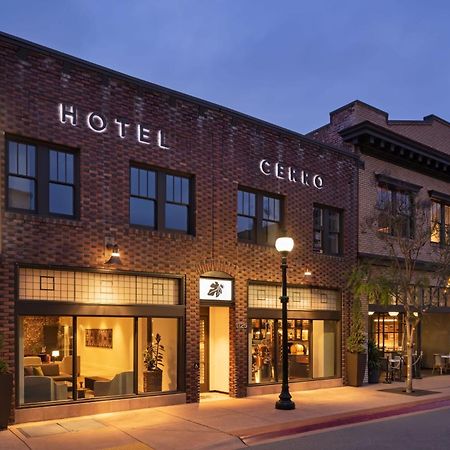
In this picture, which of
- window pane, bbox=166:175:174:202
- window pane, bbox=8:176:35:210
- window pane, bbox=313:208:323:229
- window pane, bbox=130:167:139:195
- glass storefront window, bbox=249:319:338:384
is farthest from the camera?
window pane, bbox=313:208:323:229

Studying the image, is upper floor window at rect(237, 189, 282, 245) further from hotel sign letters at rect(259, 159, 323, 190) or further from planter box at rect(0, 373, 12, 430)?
planter box at rect(0, 373, 12, 430)

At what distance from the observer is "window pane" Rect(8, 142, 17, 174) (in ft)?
40.7

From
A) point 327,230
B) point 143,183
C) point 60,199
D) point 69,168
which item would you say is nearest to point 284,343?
point 143,183

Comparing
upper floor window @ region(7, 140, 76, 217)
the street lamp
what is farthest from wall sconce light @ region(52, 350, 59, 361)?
the street lamp

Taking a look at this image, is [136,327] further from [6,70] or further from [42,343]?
[6,70]

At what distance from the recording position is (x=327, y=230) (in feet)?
63.2

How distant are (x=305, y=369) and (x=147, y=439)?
27.3 feet

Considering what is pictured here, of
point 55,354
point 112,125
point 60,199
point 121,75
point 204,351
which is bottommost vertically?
point 204,351

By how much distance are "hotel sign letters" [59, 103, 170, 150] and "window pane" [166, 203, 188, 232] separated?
1567 millimetres

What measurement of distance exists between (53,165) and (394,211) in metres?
10.7

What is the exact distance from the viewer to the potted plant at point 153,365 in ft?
46.7

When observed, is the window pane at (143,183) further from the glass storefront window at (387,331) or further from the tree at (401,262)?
the glass storefront window at (387,331)

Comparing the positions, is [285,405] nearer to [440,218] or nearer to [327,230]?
[327,230]

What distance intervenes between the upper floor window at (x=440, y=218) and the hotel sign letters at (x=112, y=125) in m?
13.4
